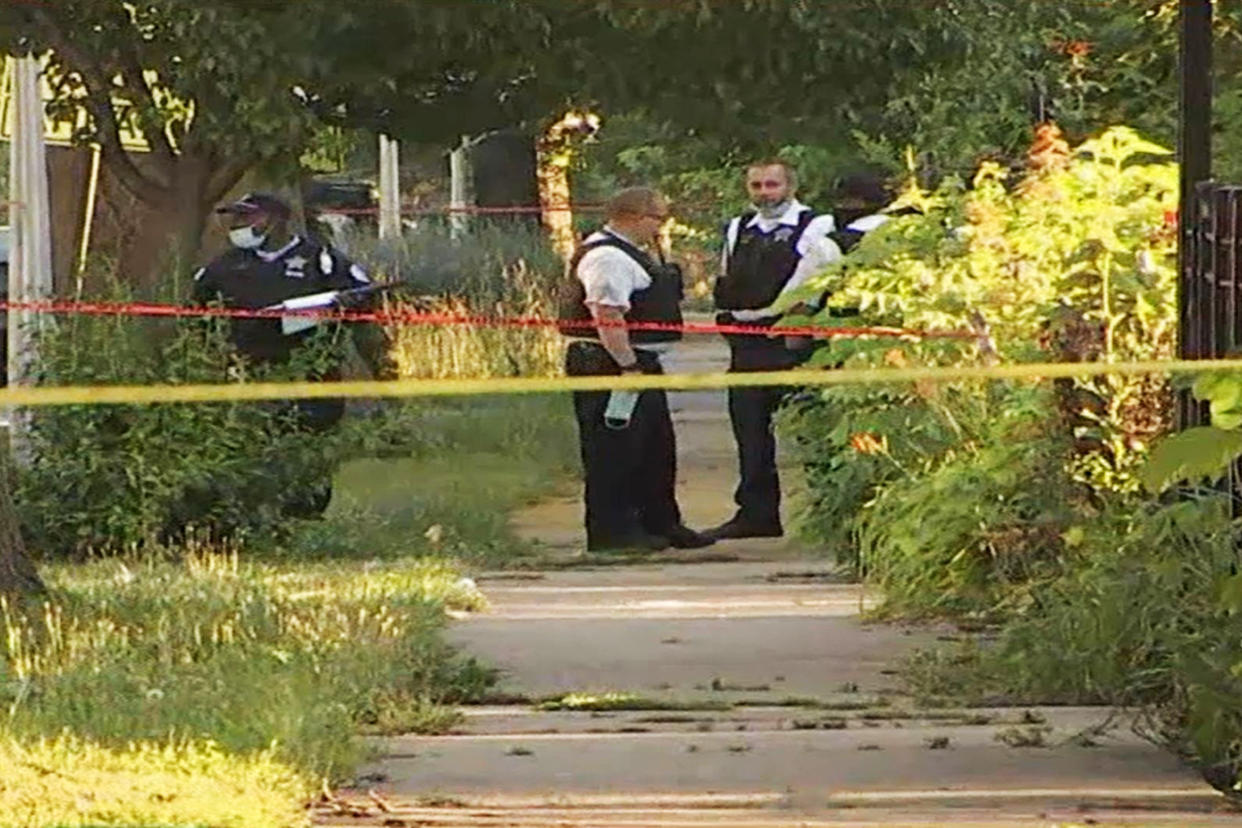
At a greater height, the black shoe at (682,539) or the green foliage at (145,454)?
the green foliage at (145,454)

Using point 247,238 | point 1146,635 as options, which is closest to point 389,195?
point 247,238

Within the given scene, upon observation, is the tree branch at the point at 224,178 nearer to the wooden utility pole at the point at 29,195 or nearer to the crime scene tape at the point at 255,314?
the wooden utility pole at the point at 29,195

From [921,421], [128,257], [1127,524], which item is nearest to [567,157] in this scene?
[128,257]

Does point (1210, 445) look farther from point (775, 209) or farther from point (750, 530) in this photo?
point (750, 530)

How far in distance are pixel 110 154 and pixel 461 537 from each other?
301 centimetres

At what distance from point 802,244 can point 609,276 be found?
98 cm

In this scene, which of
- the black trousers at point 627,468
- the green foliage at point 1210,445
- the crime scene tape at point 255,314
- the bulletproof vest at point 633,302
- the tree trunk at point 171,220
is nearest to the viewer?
the green foliage at point 1210,445

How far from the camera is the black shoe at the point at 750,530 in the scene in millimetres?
13023

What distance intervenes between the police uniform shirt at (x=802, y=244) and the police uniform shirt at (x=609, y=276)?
0.63 meters

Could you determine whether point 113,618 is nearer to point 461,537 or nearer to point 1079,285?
point 1079,285

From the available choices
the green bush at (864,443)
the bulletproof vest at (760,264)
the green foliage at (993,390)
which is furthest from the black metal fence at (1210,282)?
the bulletproof vest at (760,264)

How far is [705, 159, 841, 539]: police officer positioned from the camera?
12.4 metres

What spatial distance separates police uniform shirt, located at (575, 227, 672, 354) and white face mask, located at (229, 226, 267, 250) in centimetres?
173

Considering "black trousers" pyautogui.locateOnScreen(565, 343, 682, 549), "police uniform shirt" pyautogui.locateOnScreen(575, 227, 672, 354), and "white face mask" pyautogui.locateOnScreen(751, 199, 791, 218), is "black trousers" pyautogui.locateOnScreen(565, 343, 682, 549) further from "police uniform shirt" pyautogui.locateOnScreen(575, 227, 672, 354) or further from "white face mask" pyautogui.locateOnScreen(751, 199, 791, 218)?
"white face mask" pyautogui.locateOnScreen(751, 199, 791, 218)
